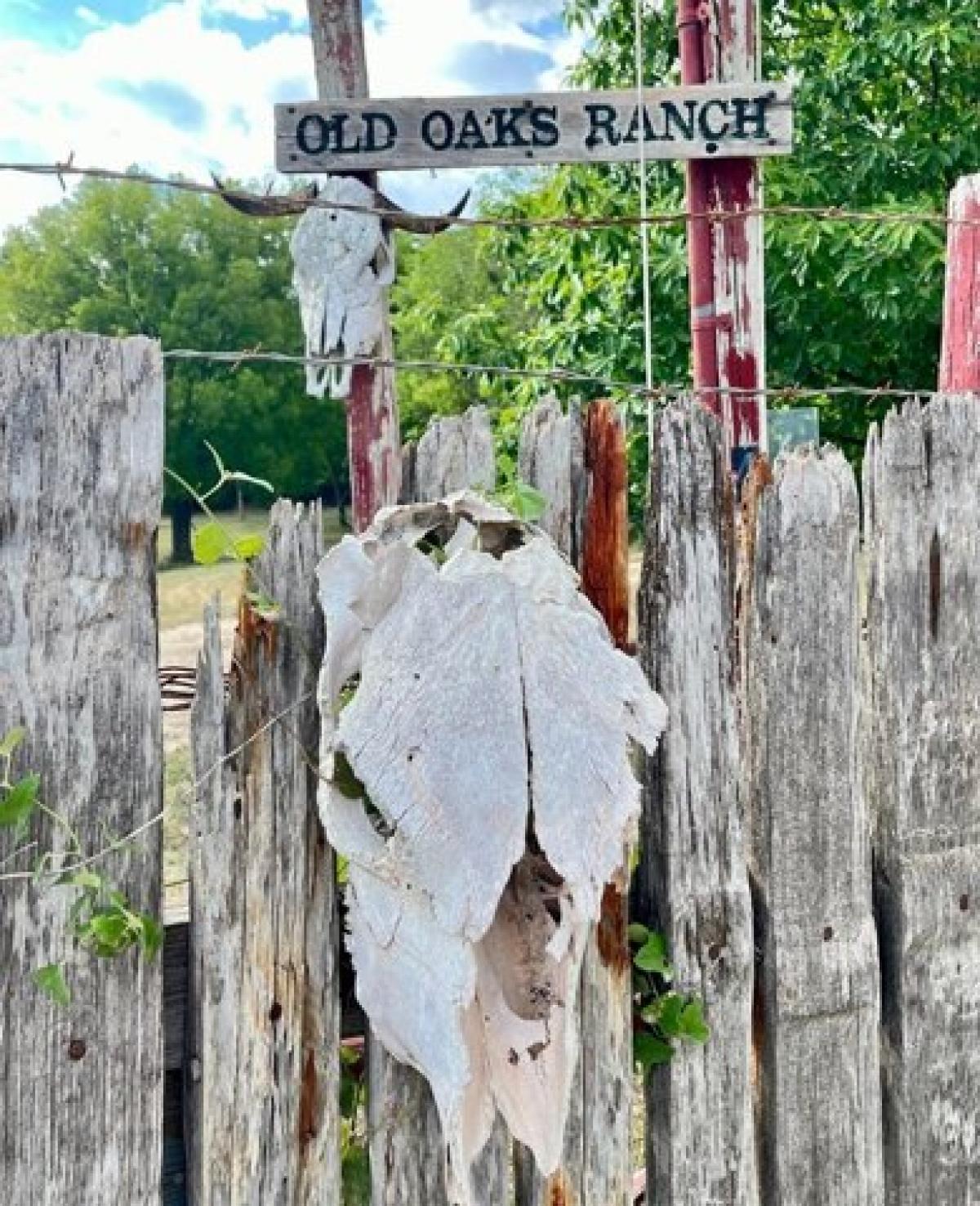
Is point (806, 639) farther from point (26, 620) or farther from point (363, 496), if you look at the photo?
point (363, 496)

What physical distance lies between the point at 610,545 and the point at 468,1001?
54 cm

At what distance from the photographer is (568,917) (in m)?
1.14

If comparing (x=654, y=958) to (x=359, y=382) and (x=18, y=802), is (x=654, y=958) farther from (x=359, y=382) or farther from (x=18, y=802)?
(x=359, y=382)

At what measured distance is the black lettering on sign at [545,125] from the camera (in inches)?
103

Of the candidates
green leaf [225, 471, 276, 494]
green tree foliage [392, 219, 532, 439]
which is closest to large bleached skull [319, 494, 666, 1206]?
green leaf [225, 471, 276, 494]

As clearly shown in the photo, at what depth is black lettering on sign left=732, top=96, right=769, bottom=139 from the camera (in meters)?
2.70

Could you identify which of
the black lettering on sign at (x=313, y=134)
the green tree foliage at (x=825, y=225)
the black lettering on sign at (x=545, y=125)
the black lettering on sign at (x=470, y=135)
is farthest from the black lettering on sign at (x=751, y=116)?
the green tree foliage at (x=825, y=225)

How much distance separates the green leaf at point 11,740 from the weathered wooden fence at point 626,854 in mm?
16

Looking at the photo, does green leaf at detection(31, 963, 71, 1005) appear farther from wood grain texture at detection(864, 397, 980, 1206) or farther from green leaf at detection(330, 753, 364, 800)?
wood grain texture at detection(864, 397, 980, 1206)

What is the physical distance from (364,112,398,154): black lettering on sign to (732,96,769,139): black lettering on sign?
0.76 metres

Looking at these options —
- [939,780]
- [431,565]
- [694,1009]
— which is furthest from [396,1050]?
[939,780]

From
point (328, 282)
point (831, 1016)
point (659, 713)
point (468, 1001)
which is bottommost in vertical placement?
point (831, 1016)

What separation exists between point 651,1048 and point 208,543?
2.61 feet

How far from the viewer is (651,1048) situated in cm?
144
